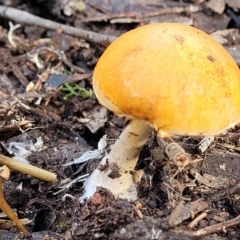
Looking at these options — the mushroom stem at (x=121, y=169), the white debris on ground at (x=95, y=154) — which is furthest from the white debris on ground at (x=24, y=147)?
the mushroom stem at (x=121, y=169)

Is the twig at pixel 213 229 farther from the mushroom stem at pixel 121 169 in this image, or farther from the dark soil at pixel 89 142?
the mushroom stem at pixel 121 169

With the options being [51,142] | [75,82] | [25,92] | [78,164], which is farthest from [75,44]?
[78,164]

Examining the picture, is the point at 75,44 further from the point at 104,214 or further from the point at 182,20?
the point at 104,214

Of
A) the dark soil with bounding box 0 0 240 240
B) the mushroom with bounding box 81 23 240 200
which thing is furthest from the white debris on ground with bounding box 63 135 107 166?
the mushroom with bounding box 81 23 240 200

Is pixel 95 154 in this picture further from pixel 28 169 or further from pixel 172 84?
pixel 172 84

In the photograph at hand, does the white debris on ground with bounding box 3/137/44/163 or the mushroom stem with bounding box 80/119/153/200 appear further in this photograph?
the white debris on ground with bounding box 3/137/44/163

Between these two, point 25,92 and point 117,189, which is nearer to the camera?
point 117,189

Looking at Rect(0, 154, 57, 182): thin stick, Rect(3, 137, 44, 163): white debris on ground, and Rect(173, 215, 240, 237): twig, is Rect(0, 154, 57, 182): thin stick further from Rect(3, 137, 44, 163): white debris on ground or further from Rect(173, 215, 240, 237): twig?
Rect(173, 215, 240, 237): twig
